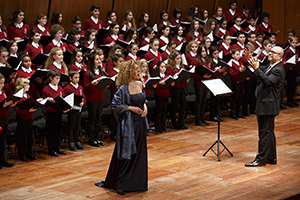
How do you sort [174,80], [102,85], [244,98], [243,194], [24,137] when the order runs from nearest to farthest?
[243,194] < [24,137] < [102,85] < [174,80] < [244,98]

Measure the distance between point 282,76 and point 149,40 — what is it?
3605 millimetres

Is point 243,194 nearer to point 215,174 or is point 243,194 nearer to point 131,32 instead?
point 215,174

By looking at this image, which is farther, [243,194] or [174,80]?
[174,80]

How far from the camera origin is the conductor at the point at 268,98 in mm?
5258

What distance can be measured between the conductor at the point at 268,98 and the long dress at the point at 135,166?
1.62 meters

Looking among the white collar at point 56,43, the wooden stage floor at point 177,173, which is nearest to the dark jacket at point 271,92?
the wooden stage floor at point 177,173

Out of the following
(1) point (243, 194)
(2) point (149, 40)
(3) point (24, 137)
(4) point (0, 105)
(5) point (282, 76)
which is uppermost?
(2) point (149, 40)

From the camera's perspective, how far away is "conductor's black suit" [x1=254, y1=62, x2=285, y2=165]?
527 cm

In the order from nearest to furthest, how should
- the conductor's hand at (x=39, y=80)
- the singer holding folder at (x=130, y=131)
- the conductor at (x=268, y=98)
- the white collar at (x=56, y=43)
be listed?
the singer holding folder at (x=130, y=131)
the conductor at (x=268, y=98)
the conductor's hand at (x=39, y=80)
the white collar at (x=56, y=43)

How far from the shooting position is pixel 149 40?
8.42 metres

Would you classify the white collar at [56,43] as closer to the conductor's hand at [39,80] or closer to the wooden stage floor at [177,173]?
the conductor's hand at [39,80]

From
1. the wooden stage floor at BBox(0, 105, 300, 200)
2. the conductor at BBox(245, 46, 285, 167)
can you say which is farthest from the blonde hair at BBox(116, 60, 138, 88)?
the conductor at BBox(245, 46, 285, 167)

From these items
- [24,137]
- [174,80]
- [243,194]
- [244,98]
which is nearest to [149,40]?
[174,80]

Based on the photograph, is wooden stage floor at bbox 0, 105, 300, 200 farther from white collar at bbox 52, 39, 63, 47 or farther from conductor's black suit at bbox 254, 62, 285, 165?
white collar at bbox 52, 39, 63, 47
